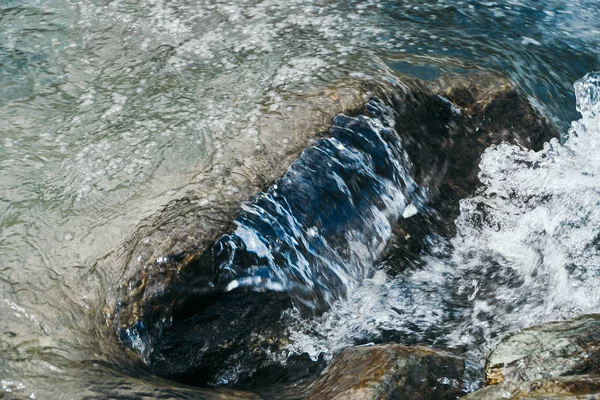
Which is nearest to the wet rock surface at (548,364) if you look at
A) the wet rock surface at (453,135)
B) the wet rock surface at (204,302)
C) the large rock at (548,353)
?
the large rock at (548,353)

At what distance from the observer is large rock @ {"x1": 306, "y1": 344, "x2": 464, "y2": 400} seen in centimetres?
301

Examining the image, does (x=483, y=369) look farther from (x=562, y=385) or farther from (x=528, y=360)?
(x=562, y=385)

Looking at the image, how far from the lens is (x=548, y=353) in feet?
10.0

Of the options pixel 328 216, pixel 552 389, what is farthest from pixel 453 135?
pixel 552 389

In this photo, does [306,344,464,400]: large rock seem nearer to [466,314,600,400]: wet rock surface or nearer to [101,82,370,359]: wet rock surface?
[466,314,600,400]: wet rock surface

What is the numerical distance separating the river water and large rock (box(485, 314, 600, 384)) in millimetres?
518

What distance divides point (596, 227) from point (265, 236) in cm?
240

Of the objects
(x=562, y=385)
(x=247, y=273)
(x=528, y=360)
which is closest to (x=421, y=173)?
(x=247, y=273)

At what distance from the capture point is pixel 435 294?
14.0 ft

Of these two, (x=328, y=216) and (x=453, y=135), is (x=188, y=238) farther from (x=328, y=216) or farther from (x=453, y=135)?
(x=453, y=135)

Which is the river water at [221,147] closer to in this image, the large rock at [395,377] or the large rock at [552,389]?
the large rock at [395,377]

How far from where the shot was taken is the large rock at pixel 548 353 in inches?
116

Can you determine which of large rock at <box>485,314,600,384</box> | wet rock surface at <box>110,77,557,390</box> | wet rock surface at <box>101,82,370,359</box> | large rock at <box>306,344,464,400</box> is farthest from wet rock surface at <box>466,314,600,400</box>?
wet rock surface at <box>101,82,370,359</box>

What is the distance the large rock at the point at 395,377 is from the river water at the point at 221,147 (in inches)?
19.0
